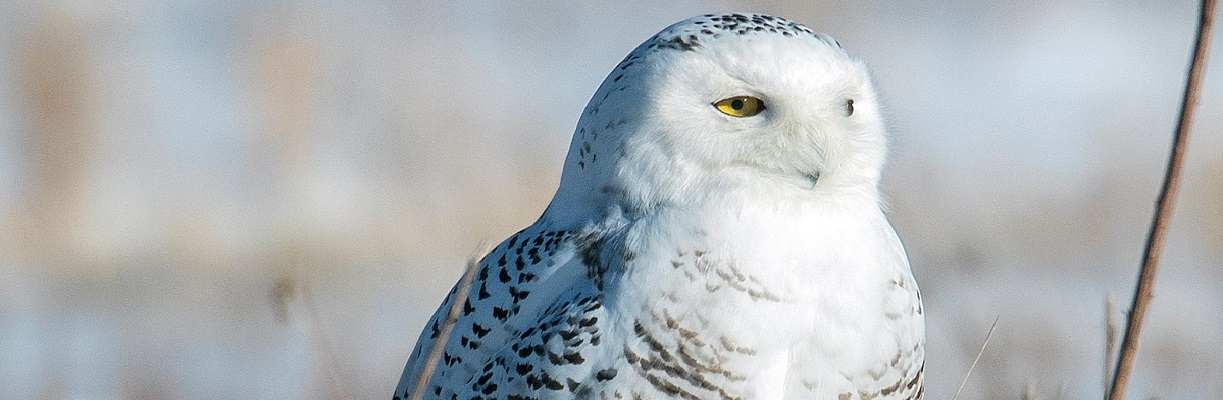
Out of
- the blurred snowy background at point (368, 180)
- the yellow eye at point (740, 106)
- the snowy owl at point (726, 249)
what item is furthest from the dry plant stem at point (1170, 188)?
the blurred snowy background at point (368, 180)

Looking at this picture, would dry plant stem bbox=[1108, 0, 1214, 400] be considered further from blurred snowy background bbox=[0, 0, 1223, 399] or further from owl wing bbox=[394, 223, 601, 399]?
blurred snowy background bbox=[0, 0, 1223, 399]

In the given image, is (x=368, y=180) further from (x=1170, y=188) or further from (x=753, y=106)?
(x=1170, y=188)

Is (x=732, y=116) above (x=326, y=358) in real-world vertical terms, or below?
above

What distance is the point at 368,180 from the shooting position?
6496 mm

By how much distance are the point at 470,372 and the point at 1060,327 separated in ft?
9.73

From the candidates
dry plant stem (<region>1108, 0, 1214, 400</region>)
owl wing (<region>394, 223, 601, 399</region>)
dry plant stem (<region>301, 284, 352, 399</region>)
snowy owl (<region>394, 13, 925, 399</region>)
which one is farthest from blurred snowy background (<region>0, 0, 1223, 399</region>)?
dry plant stem (<region>1108, 0, 1214, 400</region>)

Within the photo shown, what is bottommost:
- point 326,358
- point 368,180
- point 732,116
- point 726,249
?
point 368,180

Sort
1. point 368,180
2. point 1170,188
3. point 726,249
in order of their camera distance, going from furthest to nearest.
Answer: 1. point 368,180
2. point 726,249
3. point 1170,188

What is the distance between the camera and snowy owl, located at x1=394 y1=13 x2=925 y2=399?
2309 mm

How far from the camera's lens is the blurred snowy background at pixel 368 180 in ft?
16.8

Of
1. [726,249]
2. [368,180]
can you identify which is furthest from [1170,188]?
[368,180]

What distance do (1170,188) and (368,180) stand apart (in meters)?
4.99

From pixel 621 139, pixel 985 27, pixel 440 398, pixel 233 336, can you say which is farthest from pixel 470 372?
pixel 985 27

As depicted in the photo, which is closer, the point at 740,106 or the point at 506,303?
the point at 740,106
